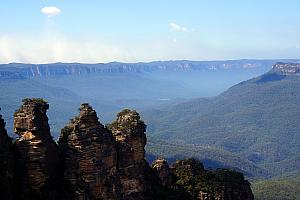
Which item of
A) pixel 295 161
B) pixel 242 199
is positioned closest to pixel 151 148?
pixel 295 161

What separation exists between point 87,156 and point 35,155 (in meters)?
2.68

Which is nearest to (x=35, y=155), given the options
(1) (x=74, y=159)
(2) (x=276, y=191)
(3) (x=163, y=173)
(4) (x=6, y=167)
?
(1) (x=74, y=159)

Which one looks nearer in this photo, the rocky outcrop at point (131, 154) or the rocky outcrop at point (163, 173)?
the rocky outcrop at point (131, 154)

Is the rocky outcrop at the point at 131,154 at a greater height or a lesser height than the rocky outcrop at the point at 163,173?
greater

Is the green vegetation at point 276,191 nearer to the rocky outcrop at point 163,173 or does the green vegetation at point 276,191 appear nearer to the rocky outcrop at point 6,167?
the rocky outcrop at point 163,173

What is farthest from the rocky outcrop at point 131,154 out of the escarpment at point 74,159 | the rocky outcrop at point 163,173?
the rocky outcrop at point 163,173

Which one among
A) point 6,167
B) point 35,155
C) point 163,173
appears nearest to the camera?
point 6,167

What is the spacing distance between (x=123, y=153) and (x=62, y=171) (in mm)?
4987

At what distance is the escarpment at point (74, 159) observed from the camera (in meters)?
25.4

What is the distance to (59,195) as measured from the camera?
26.4 metres

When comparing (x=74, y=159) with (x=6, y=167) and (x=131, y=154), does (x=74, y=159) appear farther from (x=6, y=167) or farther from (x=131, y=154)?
(x=131, y=154)

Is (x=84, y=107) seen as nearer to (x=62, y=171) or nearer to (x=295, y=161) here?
(x=62, y=171)

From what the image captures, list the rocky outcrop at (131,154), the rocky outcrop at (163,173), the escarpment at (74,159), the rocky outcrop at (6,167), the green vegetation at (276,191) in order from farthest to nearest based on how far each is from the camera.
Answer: the green vegetation at (276,191)
the rocky outcrop at (163,173)
the rocky outcrop at (131,154)
the escarpment at (74,159)
the rocky outcrop at (6,167)

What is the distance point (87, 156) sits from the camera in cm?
2727
